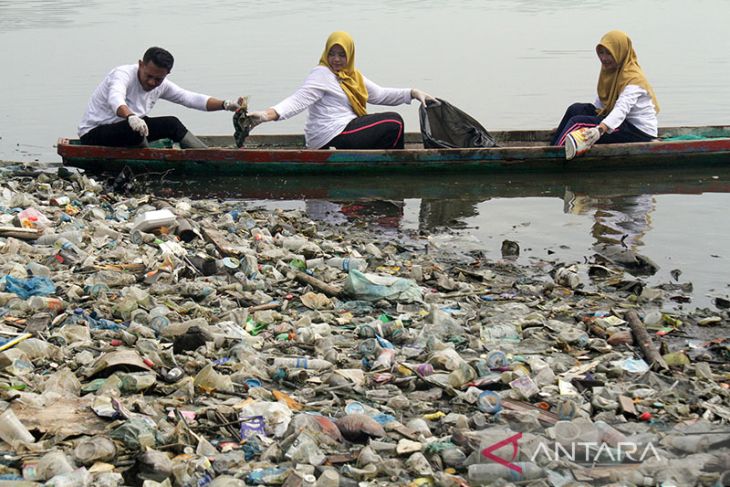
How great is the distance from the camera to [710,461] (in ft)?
10.9

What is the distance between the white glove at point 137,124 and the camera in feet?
30.6

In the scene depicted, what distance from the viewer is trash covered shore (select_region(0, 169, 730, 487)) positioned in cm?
347

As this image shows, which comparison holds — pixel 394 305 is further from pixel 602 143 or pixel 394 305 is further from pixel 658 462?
pixel 602 143

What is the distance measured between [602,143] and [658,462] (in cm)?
725

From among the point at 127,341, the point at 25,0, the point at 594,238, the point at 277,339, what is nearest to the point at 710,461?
the point at 277,339

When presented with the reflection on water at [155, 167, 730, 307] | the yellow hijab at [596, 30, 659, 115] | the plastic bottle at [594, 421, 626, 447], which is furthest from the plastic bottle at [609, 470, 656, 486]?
the yellow hijab at [596, 30, 659, 115]

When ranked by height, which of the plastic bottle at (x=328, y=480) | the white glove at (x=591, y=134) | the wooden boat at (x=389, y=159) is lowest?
the plastic bottle at (x=328, y=480)

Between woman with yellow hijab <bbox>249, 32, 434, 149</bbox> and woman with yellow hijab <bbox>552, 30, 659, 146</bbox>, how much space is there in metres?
1.68

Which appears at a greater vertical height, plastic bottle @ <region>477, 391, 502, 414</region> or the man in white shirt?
the man in white shirt

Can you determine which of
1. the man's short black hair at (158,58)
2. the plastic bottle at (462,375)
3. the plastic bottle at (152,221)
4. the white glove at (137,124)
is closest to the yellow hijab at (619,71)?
the man's short black hair at (158,58)

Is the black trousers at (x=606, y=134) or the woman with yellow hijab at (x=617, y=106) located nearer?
the woman with yellow hijab at (x=617, y=106)

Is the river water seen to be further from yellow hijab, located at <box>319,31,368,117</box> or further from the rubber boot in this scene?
yellow hijab, located at <box>319,31,368,117</box>

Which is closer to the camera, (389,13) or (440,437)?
(440,437)

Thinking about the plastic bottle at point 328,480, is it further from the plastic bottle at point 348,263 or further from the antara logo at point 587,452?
the plastic bottle at point 348,263
